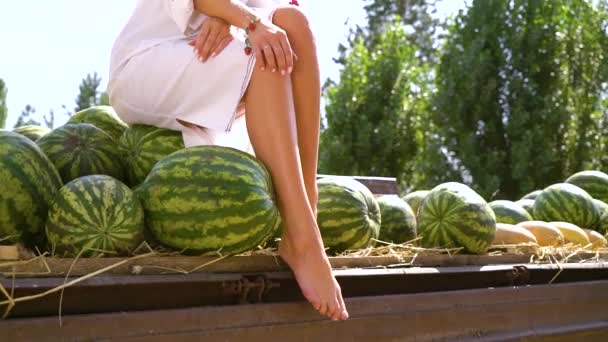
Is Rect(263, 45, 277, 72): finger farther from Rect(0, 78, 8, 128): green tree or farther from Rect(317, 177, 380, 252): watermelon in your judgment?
Rect(0, 78, 8, 128): green tree

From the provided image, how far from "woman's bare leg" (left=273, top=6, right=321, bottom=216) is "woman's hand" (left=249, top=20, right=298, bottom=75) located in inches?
4.6

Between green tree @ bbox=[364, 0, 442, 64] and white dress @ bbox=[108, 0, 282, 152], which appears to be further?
green tree @ bbox=[364, 0, 442, 64]

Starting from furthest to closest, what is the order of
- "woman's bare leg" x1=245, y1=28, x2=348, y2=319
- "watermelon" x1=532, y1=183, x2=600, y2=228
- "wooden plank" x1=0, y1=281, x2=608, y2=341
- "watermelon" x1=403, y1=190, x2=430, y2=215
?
"watermelon" x1=532, y1=183, x2=600, y2=228 → "watermelon" x1=403, y1=190, x2=430, y2=215 → "woman's bare leg" x1=245, y1=28, x2=348, y2=319 → "wooden plank" x1=0, y1=281, x2=608, y2=341

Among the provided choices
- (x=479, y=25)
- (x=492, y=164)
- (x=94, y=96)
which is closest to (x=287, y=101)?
(x=492, y=164)

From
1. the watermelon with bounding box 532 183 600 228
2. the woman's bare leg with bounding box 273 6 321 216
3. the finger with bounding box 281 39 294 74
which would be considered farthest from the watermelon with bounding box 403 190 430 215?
the finger with bounding box 281 39 294 74

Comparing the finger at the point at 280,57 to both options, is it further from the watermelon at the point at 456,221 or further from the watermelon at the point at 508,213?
the watermelon at the point at 508,213

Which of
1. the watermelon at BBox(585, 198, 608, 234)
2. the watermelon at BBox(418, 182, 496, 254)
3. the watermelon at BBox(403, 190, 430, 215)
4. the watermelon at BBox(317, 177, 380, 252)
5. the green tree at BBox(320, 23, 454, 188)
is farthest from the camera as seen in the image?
the green tree at BBox(320, 23, 454, 188)

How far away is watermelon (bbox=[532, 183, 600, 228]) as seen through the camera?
4625 mm

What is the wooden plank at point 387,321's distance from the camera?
1.73 m

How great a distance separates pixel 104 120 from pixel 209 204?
0.99m

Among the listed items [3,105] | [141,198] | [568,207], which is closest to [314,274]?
[141,198]

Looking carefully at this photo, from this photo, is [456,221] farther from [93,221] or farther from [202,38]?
[93,221]

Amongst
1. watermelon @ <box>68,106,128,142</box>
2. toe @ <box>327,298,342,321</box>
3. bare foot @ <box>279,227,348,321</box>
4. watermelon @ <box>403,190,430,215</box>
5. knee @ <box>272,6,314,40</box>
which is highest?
knee @ <box>272,6,314,40</box>

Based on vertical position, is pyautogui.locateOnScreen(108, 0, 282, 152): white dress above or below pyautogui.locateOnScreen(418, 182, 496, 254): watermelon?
above
